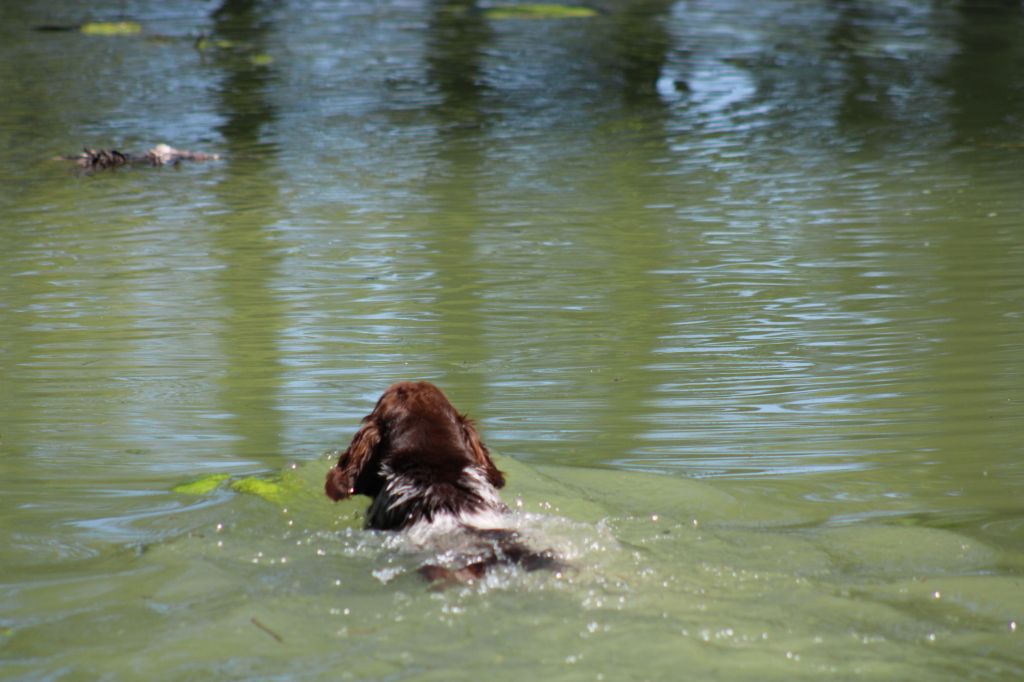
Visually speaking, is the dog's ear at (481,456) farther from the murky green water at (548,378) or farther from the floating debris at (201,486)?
the floating debris at (201,486)

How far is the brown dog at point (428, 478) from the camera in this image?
439 cm

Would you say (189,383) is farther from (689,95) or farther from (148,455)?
(689,95)

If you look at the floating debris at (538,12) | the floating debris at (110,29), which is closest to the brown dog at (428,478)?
the floating debris at (110,29)

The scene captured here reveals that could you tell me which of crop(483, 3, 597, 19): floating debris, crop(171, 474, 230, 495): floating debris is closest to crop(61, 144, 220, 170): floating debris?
crop(171, 474, 230, 495): floating debris

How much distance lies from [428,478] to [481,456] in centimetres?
28

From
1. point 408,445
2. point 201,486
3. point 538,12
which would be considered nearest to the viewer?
point 408,445

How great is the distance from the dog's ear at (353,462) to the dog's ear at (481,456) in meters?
0.32

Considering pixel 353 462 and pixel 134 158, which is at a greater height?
pixel 353 462

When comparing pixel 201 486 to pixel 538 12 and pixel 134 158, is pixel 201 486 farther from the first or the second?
pixel 538 12

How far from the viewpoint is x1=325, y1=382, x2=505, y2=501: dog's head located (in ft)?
15.9

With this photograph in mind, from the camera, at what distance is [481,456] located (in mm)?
4953

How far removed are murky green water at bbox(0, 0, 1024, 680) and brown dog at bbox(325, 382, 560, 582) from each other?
139mm

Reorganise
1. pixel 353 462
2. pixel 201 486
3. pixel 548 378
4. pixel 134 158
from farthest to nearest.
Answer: pixel 134 158, pixel 548 378, pixel 201 486, pixel 353 462

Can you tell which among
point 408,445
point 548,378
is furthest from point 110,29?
point 408,445
